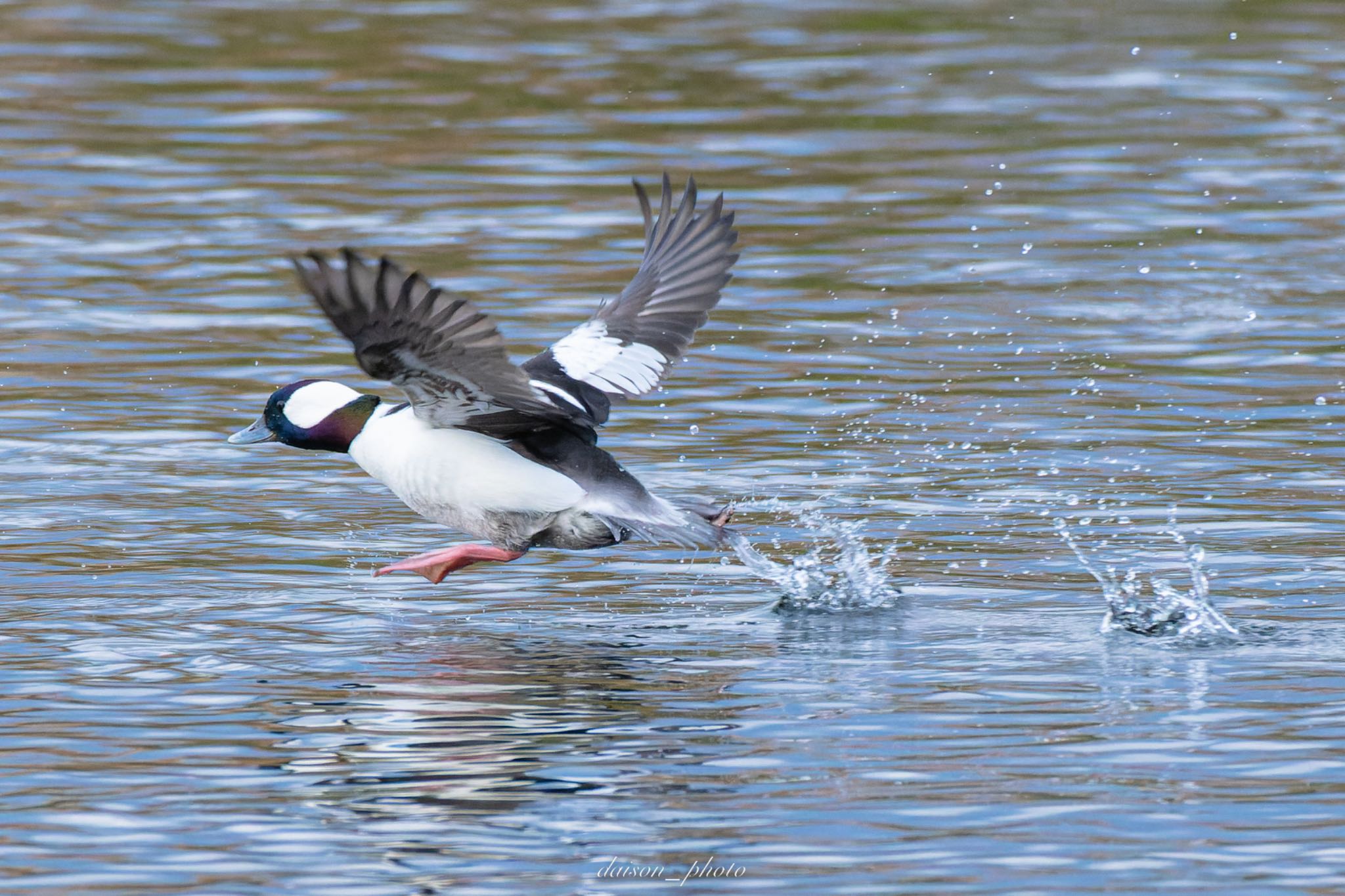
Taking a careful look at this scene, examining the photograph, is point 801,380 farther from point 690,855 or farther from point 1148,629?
point 690,855

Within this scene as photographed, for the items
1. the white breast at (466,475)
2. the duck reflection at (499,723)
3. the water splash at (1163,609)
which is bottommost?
the duck reflection at (499,723)

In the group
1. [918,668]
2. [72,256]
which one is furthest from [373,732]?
[72,256]

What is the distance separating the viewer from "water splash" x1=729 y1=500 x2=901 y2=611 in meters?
8.43

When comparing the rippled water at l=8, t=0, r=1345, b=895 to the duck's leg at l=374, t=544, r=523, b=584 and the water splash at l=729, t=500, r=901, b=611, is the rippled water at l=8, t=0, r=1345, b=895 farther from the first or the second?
the duck's leg at l=374, t=544, r=523, b=584

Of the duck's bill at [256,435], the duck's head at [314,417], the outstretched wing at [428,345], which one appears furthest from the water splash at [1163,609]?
the duck's bill at [256,435]

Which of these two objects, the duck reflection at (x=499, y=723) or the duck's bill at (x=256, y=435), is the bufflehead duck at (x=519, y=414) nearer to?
the duck's bill at (x=256, y=435)

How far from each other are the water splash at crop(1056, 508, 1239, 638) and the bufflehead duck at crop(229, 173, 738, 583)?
4.55 feet

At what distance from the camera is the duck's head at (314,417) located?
27.9ft

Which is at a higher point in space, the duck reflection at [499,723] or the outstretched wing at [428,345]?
the outstretched wing at [428,345]

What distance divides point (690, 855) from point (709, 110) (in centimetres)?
1317

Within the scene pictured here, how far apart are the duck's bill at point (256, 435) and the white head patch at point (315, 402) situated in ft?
0.49

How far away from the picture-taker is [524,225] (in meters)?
15.1

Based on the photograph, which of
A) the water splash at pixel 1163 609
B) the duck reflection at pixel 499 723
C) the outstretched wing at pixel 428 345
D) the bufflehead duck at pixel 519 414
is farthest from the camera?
the water splash at pixel 1163 609

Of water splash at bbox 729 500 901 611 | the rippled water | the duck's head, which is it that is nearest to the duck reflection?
the rippled water
